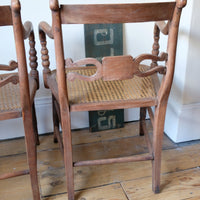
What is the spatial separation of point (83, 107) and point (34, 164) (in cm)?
32

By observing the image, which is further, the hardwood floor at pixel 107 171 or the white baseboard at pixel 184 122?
the white baseboard at pixel 184 122

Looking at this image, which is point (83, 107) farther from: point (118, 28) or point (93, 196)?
point (118, 28)

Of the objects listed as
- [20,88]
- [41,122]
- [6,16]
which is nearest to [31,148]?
[20,88]

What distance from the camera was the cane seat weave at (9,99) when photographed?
101cm

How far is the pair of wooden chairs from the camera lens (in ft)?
2.79

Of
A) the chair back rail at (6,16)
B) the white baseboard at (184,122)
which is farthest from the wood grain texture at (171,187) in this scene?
the chair back rail at (6,16)

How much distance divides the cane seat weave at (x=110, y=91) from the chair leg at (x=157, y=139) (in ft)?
0.23

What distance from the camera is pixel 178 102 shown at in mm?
1518

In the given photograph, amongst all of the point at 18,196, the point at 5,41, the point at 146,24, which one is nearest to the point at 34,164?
the point at 18,196

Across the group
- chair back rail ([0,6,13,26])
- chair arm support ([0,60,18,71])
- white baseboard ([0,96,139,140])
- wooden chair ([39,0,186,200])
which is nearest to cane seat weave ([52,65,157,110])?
wooden chair ([39,0,186,200])

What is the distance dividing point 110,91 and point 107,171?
0.47 m

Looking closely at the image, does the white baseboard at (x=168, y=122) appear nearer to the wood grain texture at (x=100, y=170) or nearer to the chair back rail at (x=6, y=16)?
the wood grain texture at (x=100, y=170)

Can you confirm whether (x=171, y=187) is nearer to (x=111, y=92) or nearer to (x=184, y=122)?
(x=184, y=122)

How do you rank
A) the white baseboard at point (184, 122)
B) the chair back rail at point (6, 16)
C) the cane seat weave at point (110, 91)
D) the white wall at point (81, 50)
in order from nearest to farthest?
1. the chair back rail at point (6, 16)
2. the cane seat weave at point (110, 91)
3. the white wall at point (81, 50)
4. the white baseboard at point (184, 122)
